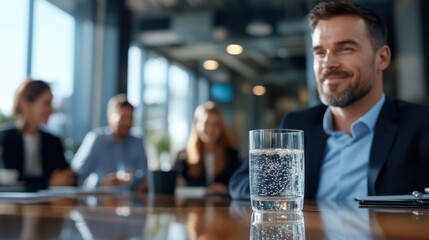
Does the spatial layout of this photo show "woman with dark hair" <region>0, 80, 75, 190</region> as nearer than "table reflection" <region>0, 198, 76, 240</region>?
No

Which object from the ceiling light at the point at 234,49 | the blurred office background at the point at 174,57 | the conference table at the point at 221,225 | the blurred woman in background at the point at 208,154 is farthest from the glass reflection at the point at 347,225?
the ceiling light at the point at 234,49

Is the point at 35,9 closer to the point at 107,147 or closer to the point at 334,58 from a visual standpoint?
the point at 107,147

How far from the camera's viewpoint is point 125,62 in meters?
5.48

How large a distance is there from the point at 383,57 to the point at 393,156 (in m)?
0.38

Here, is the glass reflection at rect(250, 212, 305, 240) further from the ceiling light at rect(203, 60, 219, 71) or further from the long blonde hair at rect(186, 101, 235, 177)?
the ceiling light at rect(203, 60, 219, 71)

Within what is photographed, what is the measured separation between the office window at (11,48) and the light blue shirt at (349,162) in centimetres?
312

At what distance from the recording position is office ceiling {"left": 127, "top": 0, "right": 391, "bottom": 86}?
6.11m

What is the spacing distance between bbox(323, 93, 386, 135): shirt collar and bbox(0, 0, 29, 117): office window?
306 centimetres

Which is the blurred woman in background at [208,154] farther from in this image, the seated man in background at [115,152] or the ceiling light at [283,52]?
the ceiling light at [283,52]

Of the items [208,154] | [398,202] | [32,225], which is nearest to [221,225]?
[32,225]

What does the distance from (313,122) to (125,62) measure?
430cm

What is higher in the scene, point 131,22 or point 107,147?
point 131,22

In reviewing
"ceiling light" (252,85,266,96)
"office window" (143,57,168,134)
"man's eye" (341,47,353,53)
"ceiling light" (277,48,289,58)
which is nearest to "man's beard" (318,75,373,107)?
"man's eye" (341,47,353,53)

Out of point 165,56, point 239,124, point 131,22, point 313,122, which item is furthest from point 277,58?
point 313,122
